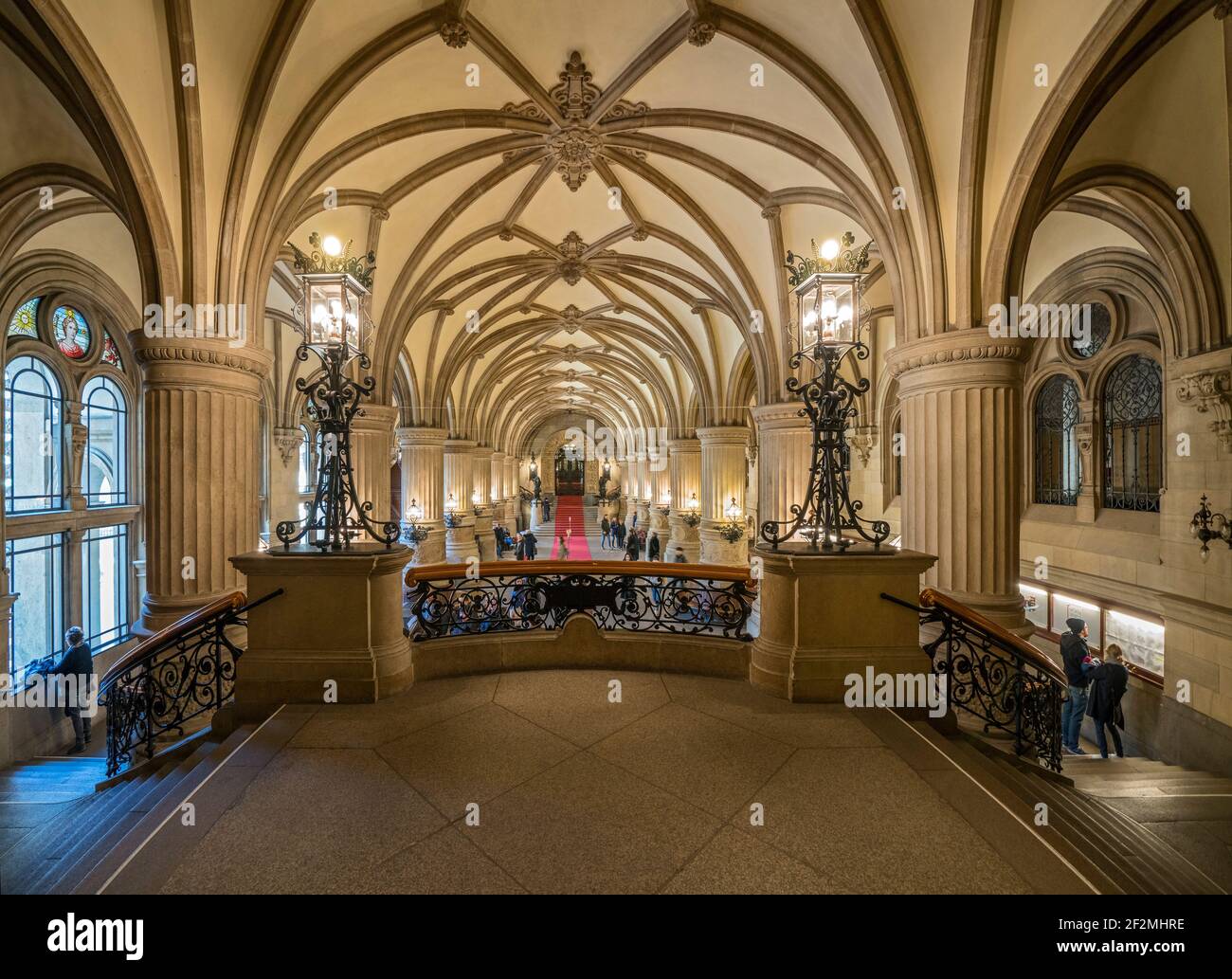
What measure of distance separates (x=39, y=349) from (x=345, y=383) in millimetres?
9477

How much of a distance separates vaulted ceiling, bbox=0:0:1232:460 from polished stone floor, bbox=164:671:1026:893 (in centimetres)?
547

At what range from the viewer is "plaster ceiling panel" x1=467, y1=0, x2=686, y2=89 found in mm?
7473

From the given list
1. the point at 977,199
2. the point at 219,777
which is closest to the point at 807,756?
the point at 219,777

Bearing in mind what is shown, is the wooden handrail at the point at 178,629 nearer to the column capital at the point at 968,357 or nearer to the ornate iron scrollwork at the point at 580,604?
the ornate iron scrollwork at the point at 580,604

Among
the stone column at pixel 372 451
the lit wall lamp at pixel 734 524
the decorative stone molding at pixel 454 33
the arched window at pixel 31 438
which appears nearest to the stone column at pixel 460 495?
the stone column at pixel 372 451

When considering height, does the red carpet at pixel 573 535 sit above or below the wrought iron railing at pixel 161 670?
below

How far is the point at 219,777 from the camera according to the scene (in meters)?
3.32

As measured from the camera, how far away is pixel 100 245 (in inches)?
421

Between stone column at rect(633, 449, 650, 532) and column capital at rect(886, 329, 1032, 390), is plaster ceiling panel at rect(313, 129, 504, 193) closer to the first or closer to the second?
column capital at rect(886, 329, 1032, 390)

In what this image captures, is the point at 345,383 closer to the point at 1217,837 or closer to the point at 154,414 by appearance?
the point at 154,414

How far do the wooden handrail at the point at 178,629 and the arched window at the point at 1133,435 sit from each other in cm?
1264

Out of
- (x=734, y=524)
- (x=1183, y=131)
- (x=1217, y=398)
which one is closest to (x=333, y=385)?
(x=1183, y=131)

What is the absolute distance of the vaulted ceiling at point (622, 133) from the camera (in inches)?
238

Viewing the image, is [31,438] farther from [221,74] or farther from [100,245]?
[221,74]
